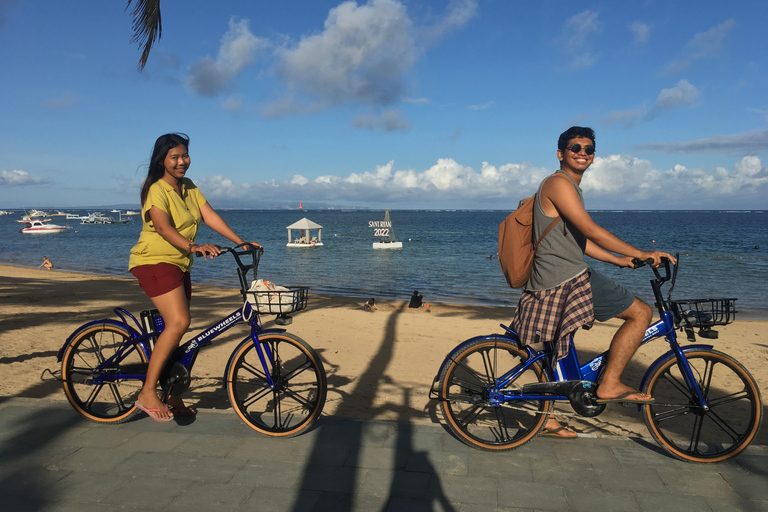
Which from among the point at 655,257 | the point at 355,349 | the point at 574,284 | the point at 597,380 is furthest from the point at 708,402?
the point at 355,349

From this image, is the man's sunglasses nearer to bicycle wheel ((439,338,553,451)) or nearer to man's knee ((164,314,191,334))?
bicycle wheel ((439,338,553,451))

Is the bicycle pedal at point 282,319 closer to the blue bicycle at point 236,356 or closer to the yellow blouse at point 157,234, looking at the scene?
the blue bicycle at point 236,356

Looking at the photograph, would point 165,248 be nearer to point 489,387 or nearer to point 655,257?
point 489,387

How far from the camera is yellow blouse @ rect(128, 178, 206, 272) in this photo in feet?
10.7

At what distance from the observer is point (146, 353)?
3605mm

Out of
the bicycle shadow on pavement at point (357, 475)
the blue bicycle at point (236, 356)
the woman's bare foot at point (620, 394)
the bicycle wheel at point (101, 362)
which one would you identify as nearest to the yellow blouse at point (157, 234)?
the blue bicycle at point (236, 356)

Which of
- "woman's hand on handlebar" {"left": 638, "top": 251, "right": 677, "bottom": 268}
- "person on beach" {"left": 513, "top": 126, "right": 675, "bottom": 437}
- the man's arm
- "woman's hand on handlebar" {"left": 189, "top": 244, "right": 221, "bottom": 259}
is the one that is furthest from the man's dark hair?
"woman's hand on handlebar" {"left": 189, "top": 244, "right": 221, "bottom": 259}

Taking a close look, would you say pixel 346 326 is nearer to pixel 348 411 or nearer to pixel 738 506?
pixel 348 411

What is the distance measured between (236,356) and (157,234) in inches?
37.5

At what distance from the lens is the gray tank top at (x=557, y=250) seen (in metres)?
2.96

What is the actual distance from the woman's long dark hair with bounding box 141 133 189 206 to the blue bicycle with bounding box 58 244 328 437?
69cm

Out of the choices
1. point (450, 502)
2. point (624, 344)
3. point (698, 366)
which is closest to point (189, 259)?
point (450, 502)

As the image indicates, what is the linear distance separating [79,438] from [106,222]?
12799cm

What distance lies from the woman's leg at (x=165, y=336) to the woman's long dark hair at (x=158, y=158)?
0.69 metres
